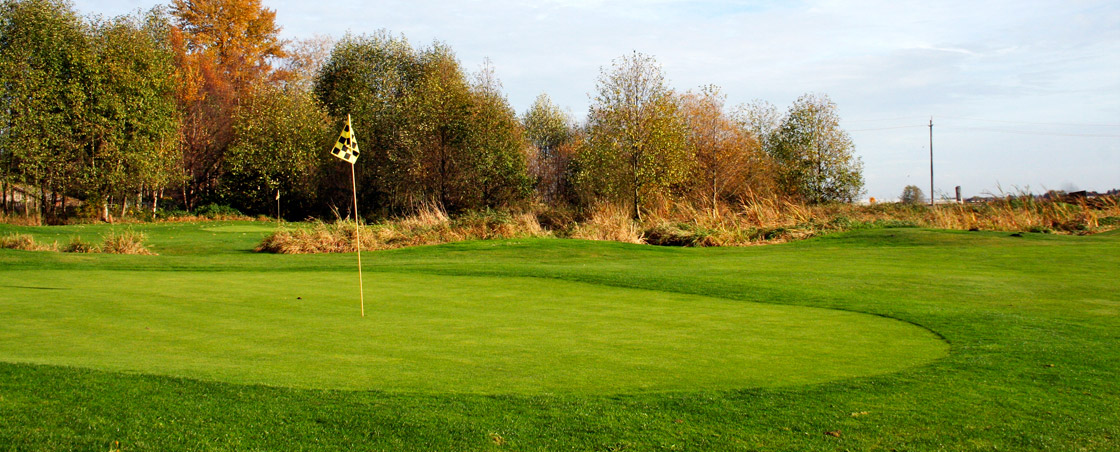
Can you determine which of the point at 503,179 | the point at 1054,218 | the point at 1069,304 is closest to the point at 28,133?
the point at 503,179

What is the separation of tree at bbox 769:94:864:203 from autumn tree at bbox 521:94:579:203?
480 inches

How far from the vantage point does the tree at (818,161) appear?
40438mm

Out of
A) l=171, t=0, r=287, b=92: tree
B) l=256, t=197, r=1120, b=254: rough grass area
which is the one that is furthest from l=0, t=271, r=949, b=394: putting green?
l=171, t=0, r=287, b=92: tree

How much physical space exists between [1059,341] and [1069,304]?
2886mm

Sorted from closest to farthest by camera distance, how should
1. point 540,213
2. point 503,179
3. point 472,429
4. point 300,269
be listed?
point 472,429, point 300,269, point 540,213, point 503,179

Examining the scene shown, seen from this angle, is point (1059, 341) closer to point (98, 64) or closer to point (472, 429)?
point (472, 429)

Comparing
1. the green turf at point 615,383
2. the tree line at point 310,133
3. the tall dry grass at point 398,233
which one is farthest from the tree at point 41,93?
the green turf at point 615,383

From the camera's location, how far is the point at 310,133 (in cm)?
3853

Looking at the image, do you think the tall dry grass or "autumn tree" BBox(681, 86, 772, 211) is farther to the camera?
"autumn tree" BBox(681, 86, 772, 211)

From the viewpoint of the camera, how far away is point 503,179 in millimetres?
37844

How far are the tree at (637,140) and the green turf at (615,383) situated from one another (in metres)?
19.3

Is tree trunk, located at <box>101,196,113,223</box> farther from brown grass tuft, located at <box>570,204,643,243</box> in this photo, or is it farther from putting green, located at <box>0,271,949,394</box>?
putting green, located at <box>0,271,949,394</box>

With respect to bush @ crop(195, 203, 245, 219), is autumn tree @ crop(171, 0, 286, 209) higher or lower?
higher

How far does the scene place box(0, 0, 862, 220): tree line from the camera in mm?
30656
